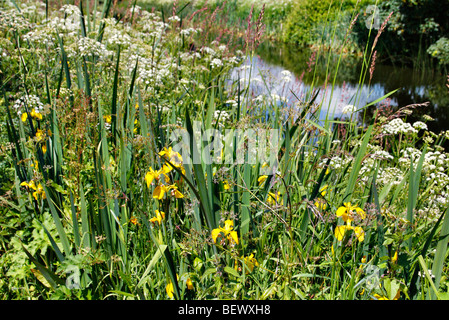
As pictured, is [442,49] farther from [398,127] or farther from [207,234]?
[207,234]

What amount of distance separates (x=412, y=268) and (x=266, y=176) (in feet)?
2.25

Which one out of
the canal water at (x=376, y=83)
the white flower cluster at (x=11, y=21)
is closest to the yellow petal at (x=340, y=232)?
the white flower cluster at (x=11, y=21)

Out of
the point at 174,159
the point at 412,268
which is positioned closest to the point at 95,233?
the point at 174,159

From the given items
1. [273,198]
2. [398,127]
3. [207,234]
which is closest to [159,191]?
[207,234]

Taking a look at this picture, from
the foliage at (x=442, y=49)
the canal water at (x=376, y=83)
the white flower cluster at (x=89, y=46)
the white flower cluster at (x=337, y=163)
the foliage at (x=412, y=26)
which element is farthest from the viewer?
the foliage at (x=412, y=26)

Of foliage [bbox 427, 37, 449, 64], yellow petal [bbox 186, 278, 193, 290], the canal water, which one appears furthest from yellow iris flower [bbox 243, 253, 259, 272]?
foliage [bbox 427, 37, 449, 64]

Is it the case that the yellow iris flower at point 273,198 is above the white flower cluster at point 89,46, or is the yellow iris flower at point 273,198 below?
below

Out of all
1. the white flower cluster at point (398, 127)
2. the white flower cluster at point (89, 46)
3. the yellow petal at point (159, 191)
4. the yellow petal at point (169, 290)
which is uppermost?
the white flower cluster at point (89, 46)

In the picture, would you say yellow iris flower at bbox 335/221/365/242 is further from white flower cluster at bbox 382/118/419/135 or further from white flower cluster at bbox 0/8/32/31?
white flower cluster at bbox 0/8/32/31

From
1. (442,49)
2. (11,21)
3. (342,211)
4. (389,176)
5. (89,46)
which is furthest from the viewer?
(442,49)

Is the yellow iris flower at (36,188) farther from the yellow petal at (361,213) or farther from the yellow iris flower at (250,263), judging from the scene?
the yellow petal at (361,213)

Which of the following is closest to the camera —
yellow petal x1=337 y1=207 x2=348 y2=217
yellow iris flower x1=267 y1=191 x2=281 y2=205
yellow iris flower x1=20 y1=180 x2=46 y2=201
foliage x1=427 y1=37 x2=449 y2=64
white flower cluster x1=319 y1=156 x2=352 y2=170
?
yellow petal x1=337 y1=207 x2=348 y2=217

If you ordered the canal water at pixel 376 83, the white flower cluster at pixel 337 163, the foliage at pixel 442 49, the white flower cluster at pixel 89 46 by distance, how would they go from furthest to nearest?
the foliage at pixel 442 49 < the canal water at pixel 376 83 < the white flower cluster at pixel 89 46 < the white flower cluster at pixel 337 163
